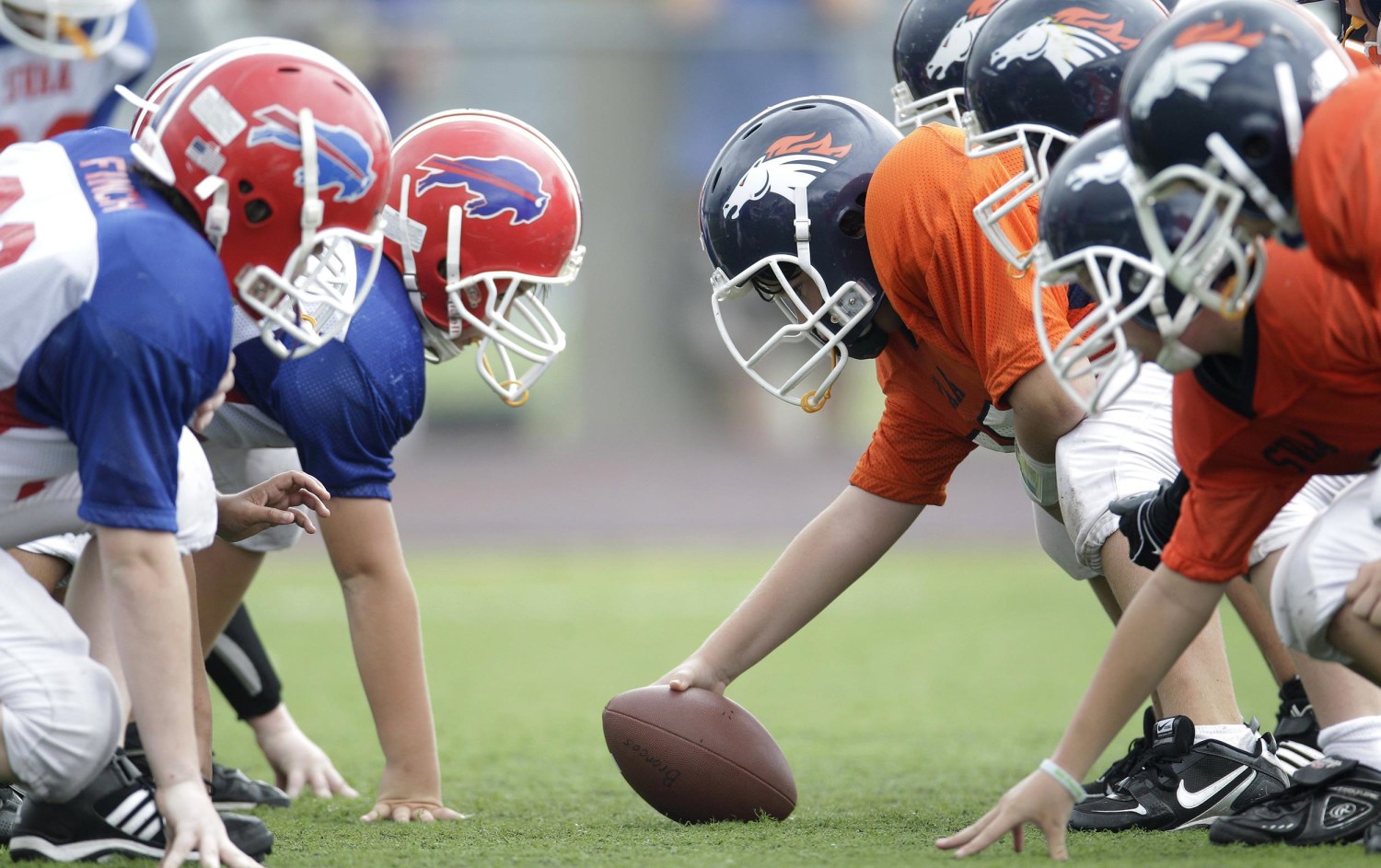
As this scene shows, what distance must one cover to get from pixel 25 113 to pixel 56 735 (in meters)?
2.64

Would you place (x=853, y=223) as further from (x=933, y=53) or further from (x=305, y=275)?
(x=305, y=275)

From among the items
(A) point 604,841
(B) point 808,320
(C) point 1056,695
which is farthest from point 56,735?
(C) point 1056,695

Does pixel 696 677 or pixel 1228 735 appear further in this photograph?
pixel 696 677

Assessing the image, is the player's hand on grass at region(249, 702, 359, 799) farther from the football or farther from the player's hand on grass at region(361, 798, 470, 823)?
the football

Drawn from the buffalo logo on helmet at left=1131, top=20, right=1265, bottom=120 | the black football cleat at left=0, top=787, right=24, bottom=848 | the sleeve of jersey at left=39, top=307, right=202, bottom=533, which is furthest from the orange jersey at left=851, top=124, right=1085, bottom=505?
the black football cleat at left=0, top=787, right=24, bottom=848

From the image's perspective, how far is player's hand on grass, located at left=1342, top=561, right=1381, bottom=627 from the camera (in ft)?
7.37

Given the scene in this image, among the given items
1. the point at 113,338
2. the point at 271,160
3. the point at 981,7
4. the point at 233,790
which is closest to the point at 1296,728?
the point at 981,7

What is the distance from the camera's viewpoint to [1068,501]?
2926mm

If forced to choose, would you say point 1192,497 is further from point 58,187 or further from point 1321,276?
point 58,187

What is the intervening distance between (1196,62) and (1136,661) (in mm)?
844

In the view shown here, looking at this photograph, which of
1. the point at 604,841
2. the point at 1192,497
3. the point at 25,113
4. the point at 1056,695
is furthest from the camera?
the point at 1056,695

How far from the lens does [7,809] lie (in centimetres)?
292

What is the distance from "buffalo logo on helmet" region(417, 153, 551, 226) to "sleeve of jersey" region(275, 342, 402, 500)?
43cm

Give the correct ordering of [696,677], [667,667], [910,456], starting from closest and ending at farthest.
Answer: [696,677] < [910,456] < [667,667]
